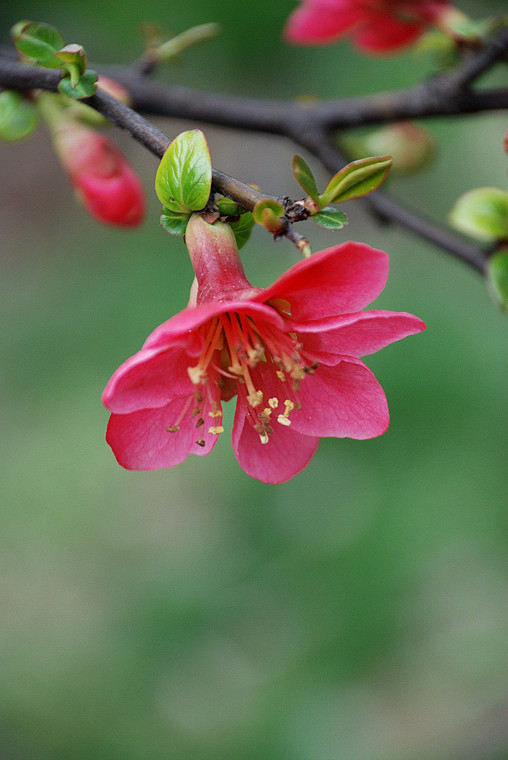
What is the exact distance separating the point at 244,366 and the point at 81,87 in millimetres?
185

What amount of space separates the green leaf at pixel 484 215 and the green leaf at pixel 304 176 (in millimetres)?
263

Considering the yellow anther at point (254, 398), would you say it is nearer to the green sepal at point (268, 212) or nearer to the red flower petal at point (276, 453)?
the red flower petal at point (276, 453)

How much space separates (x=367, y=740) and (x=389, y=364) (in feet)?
2.85

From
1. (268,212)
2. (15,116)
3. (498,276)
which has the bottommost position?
(268,212)

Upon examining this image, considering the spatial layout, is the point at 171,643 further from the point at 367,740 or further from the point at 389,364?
the point at 389,364

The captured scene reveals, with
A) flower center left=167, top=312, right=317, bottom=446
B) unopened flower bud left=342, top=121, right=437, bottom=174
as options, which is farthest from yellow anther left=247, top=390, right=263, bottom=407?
unopened flower bud left=342, top=121, right=437, bottom=174

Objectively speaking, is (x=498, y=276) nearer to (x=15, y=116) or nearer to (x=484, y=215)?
(x=484, y=215)

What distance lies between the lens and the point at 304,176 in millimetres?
339

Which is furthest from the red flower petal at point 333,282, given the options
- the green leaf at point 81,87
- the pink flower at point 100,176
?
the pink flower at point 100,176

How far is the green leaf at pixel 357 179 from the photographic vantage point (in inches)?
13.6

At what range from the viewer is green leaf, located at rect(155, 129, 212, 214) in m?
0.35

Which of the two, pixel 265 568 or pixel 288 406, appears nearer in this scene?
pixel 288 406

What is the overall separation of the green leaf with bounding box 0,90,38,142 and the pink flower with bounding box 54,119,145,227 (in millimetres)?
126

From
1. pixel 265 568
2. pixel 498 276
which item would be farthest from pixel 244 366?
pixel 265 568
